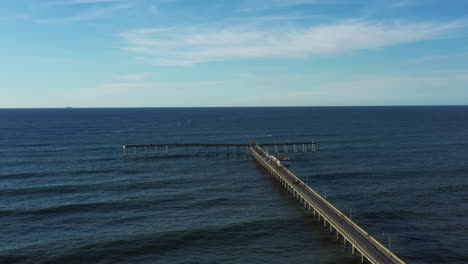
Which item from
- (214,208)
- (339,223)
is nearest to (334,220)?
(339,223)

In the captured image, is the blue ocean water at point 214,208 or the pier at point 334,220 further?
the blue ocean water at point 214,208

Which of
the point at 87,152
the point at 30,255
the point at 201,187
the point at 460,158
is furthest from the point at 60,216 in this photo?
the point at 460,158

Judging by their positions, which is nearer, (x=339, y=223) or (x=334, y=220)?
(x=339, y=223)

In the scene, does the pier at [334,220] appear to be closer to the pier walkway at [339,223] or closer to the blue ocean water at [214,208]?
the pier walkway at [339,223]

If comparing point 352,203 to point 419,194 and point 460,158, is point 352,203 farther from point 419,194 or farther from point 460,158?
point 460,158

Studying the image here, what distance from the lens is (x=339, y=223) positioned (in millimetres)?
40875

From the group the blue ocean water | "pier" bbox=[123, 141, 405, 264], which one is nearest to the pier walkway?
"pier" bbox=[123, 141, 405, 264]

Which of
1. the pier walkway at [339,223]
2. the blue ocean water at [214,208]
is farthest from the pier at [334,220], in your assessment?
the blue ocean water at [214,208]

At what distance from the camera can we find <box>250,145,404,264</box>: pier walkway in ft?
109

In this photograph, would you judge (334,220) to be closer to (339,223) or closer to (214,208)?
(339,223)

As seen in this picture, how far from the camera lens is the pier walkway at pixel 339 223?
33247 millimetres

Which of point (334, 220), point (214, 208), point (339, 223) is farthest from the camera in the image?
point (214, 208)

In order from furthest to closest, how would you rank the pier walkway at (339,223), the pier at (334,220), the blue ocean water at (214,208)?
the blue ocean water at (214,208)
the pier at (334,220)
the pier walkway at (339,223)

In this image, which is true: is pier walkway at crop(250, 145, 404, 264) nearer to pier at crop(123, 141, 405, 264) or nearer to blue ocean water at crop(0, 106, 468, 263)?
pier at crop(123, 141, 405, 264)
